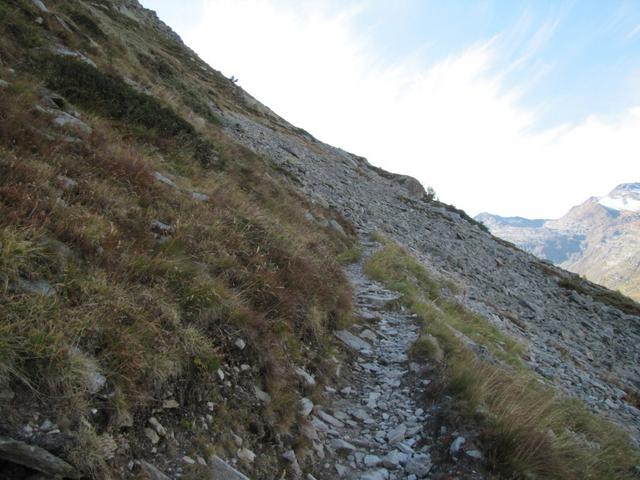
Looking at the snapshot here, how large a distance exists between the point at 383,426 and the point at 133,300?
401cm

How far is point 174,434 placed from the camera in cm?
404

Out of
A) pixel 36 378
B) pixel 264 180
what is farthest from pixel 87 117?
pixel 36 378

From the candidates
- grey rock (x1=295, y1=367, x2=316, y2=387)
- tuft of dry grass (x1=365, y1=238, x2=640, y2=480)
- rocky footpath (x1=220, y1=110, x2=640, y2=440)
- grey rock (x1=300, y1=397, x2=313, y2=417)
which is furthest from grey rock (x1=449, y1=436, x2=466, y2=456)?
rocky footpath (x1=220, y1=110, x2=640, y2=440)

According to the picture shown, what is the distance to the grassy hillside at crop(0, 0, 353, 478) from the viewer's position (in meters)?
3.47

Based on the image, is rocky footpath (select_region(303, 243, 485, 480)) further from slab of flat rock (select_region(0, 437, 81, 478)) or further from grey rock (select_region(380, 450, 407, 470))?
slab of flat rock (select_region(0, 437, 81, 478))

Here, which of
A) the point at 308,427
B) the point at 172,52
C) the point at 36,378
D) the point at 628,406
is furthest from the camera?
the point at 172,52

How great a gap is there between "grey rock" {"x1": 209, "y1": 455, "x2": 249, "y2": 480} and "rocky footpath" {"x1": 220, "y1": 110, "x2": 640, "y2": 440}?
1042cm

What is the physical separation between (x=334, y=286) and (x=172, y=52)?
44732 millimetres

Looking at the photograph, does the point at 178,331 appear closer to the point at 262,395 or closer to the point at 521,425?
the point at 262,395

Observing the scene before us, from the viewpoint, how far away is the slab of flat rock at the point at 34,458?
2930 millimetres

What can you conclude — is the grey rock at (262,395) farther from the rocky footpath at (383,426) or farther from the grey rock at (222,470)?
the grey rock at (222,470)

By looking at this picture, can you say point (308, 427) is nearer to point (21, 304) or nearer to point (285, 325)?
point (285, 325)

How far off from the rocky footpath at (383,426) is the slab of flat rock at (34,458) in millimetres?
2880

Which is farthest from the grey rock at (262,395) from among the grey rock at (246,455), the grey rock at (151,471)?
the grey rock at (151,471)
